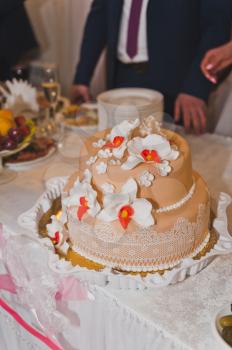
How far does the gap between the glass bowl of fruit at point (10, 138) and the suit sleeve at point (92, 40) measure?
705 millimetres

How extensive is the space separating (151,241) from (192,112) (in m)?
0.84

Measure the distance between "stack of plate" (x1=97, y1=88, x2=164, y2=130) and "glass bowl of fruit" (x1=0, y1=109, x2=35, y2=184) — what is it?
0.23 m

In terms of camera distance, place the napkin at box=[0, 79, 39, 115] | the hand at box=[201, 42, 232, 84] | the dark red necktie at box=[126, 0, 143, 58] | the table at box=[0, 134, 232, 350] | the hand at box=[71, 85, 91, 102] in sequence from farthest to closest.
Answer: the hand at box=[71, 85, 91, 102] → the dark red necktie at box=[126, 0, 143, 58] → the napkin at box=[0, 79, 39, 115] → the hand at box=[201, 42, 232, 84] → the table at box=[0, 134, 232, 350]

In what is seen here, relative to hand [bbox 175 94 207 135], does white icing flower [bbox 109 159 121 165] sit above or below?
above

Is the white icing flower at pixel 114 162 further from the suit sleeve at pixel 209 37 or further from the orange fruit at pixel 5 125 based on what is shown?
the suit sleeve at pixel 209 37

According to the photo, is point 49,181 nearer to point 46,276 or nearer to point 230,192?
point 46,276

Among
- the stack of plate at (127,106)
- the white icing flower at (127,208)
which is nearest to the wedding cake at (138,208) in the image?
the white icing flower at (127,208)

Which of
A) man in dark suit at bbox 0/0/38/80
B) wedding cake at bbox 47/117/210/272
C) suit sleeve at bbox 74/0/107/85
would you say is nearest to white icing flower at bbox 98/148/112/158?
wedding cake at bbox 47/117/210/272

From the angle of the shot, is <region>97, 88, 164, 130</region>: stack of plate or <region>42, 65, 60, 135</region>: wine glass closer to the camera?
<region>97, 88, 164, 130</region>: stack of plate

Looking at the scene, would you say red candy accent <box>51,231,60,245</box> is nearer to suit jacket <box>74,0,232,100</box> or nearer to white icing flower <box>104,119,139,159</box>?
white icing flower <box>104,119,139,159</box>

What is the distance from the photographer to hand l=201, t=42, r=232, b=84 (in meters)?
1.37

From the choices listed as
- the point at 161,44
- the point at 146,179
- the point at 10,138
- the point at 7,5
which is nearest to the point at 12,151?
the point at 10,138

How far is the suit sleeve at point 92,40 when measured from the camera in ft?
6.40

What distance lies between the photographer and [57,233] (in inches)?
36.9
